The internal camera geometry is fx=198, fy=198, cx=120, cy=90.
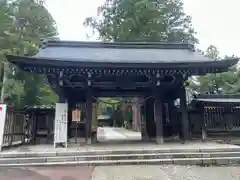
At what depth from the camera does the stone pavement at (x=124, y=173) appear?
15.7ft

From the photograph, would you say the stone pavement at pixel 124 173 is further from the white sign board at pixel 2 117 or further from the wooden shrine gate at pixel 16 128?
the wooden shrine gate at pixel 16 128

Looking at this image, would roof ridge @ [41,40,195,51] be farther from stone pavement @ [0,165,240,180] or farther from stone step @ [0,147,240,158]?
stone pavement @ [0,165,240,180]

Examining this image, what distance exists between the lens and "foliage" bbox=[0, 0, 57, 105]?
14.4 metres

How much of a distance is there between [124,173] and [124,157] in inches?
42.0

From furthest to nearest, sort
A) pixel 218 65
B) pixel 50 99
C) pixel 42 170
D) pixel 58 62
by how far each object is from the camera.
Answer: pixel 50 99 → pixel 218 65 → pixel 58 62 → pixel 42 170

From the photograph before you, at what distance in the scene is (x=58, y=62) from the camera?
293 inches

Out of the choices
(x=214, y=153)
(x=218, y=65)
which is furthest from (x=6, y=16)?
(x=214, y=153)

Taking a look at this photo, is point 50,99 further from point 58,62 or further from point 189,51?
point 189,51

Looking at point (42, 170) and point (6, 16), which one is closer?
point (42, 170)

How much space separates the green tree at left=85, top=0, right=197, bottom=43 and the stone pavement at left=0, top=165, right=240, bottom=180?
1659 centimetres

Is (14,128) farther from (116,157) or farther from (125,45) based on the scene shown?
(125,45)

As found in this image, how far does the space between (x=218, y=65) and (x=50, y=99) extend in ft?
45.0

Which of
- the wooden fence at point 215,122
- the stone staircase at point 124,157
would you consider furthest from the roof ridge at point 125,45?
the stone staircase at point 124,157

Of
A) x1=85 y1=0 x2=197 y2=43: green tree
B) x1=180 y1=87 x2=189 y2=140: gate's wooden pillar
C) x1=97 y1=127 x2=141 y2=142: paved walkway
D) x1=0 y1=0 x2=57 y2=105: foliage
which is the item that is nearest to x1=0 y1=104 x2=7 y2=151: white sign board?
x1=97 y1=127 x2=141 y2=142: paved walkway
